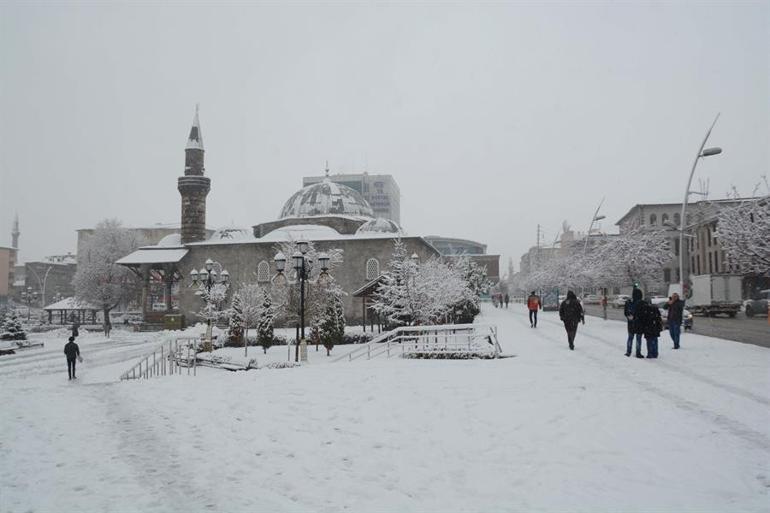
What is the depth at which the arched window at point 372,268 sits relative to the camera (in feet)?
119

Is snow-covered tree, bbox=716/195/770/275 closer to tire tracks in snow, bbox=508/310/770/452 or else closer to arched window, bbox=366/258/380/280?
tire tracks in snow, bbox=508/310/770/452

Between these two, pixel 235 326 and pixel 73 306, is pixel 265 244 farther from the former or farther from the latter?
pixel 73 306

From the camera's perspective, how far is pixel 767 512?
4.10 metres

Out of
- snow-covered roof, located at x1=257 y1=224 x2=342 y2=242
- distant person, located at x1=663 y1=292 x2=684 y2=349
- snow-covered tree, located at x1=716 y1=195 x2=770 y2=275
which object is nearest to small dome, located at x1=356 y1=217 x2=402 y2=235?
snow-covered roof, located at x1=257 y1=224 x2=342 y2=242

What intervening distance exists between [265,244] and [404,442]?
33.0 m

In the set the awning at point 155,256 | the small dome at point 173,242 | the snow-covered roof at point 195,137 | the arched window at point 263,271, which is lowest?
the arched window at point 263,271

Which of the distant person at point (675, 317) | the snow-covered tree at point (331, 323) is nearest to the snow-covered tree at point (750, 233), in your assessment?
the distant person at point (675, 317)

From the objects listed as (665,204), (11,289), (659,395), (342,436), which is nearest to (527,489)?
(342,436)

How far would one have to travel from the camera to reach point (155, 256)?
40.2 m

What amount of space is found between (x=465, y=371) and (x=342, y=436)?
4.44m

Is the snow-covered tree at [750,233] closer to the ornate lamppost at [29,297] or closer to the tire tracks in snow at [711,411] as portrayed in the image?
the tire tracks in snow at [711,411]

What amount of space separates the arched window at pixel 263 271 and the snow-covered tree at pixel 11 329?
1398 cm

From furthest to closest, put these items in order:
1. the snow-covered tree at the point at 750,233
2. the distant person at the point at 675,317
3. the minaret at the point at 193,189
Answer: the minaret at the point at 193,189, the snow-covered tree at the point at 750,233, the distant person at the point at 675,317

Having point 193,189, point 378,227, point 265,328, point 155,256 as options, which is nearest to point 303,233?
point 378,227
